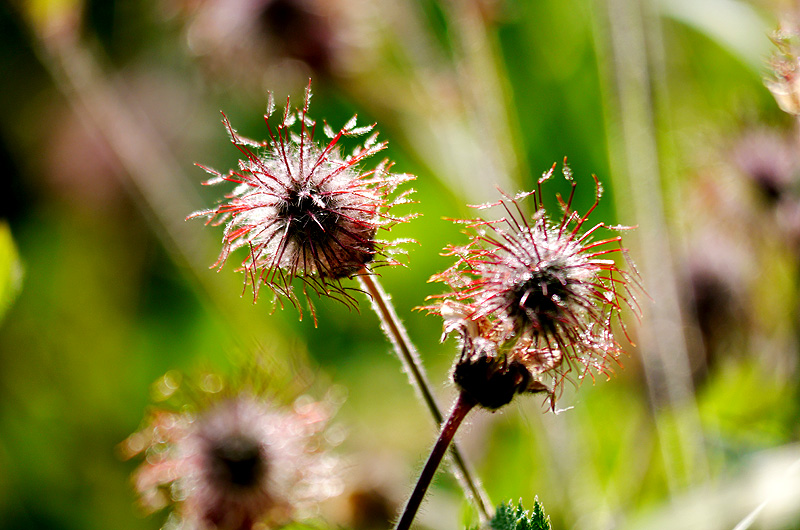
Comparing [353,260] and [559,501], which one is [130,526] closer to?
[559,501]

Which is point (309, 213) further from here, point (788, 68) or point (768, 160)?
point (768, 160)

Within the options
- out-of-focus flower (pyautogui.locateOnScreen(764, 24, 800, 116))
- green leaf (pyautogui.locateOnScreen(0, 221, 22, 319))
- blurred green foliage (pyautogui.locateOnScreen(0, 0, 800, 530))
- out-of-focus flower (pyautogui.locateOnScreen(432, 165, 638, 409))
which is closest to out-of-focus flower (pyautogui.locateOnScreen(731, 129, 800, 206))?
blurred green foliage (pyautogui.locateOnScreen(0, 0, 800, 530))

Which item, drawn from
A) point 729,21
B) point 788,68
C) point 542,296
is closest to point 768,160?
point 729,21

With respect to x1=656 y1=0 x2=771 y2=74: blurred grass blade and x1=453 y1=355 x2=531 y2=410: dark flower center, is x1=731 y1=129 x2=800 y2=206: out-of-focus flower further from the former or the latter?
x1=453 y1=355 x2=531 y2=410: dark flower center

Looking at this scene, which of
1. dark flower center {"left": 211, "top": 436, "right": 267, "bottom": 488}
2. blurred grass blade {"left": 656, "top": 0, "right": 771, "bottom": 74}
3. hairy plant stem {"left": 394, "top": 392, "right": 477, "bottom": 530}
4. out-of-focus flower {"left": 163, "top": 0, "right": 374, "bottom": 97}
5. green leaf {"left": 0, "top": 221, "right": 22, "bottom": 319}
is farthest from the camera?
out-of-focus flower {"left": 163, "top": 0, "right": 374, "bottom": 97}

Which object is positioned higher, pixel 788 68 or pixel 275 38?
pixel 275 38

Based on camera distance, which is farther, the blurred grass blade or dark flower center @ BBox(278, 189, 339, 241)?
the blurred grass blade

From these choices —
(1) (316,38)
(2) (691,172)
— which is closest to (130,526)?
(1) (316,38)
